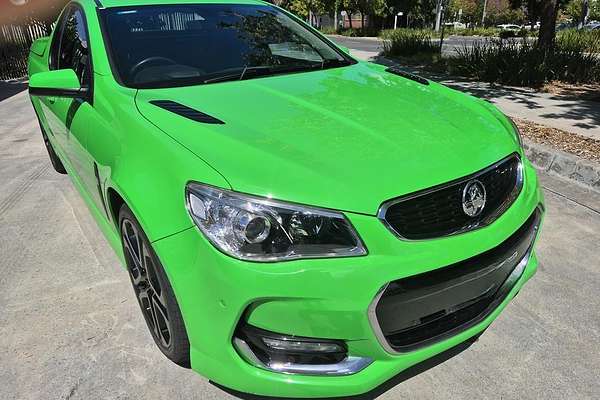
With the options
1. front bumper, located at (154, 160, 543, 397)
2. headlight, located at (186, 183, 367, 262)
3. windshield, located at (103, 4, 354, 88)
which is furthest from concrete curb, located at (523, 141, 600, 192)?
headlight, located at (186, 183, 367, 262)

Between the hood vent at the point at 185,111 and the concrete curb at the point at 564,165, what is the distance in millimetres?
3621

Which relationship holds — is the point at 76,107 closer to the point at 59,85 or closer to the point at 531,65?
the point at 59,85

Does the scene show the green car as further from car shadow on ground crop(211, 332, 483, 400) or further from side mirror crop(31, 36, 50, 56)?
side mirror crop(31, 36, 50, 56)

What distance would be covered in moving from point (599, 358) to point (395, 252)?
54.4 inches

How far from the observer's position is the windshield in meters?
2.69

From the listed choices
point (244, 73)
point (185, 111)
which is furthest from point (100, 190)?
point (244, 73)

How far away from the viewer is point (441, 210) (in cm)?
179

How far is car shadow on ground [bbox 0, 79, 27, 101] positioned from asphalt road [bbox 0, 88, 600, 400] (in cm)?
755

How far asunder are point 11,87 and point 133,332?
413 inches

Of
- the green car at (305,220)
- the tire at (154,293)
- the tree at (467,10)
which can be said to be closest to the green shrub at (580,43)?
the green car at (305,220)

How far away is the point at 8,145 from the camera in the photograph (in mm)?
A: 5980

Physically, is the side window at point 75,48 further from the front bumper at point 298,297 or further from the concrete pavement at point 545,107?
the concrete pavement at point 545,107

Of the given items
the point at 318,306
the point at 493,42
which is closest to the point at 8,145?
the point at 318,306

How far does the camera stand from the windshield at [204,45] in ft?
8.82
